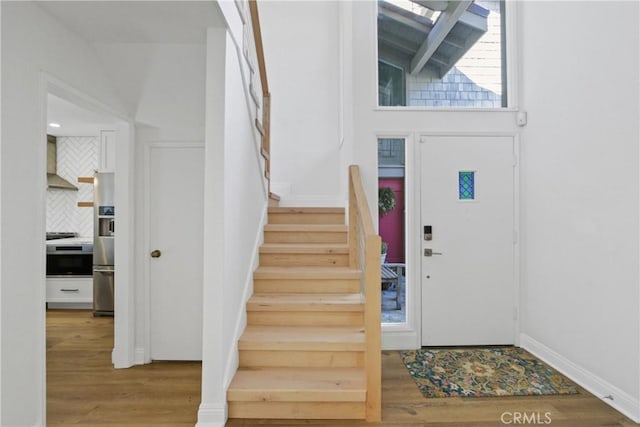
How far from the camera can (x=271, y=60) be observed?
443 centimetres

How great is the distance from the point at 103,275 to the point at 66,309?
1.06 metres

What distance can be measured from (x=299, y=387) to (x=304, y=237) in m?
Answer: 1.47

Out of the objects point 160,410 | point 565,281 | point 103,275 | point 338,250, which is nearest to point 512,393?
point 565,281

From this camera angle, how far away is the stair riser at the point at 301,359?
2.19m

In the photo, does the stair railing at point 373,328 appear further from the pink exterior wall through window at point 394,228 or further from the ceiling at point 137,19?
the pink exterior wall through window at point 394,228

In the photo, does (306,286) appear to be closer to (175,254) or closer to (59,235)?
(175,254)

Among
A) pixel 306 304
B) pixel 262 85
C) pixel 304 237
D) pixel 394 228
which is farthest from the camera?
pixel 394 228

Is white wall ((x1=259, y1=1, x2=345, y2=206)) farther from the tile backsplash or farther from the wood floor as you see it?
the tile backsplash

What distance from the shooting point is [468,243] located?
3117 millimetres

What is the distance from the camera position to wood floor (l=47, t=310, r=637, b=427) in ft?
6.63

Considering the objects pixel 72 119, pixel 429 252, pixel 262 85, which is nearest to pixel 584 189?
pixel 429 252

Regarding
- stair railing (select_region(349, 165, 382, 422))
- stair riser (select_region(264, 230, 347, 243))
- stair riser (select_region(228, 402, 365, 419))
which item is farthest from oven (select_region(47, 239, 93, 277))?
stair railing (select_region(349, 165, 382, 422))

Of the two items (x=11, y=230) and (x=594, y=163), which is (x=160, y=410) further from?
(x=594, y=163)

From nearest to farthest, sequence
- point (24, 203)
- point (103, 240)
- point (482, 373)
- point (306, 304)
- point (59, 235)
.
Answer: point (24, 203) < point (306, 304) < point (482, 373) < point (103, 240) < point (59, 235)
